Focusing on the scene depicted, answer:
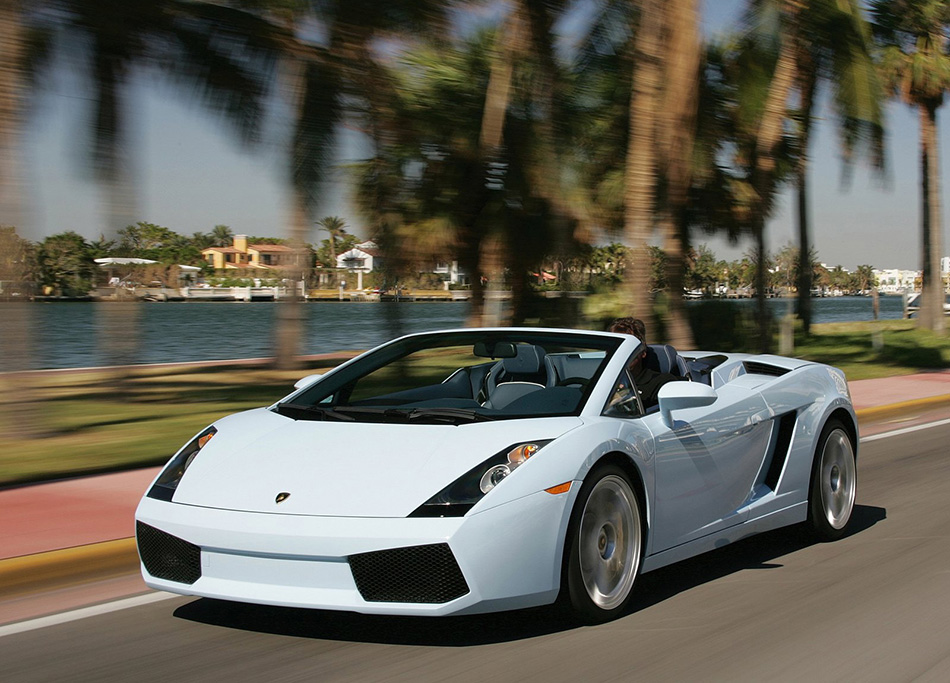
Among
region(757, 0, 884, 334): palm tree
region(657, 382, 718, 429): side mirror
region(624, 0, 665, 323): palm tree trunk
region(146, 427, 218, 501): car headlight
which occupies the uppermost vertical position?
region(757, 0, 884, 334): palm tree

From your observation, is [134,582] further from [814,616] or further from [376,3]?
[376,3]

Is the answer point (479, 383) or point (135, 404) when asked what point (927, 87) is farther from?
point (479, 383)

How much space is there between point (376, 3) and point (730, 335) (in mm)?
14266

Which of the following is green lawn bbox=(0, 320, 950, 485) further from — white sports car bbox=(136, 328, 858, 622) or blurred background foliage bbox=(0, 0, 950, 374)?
white sports car bbox=(136, 328, 858, 622)

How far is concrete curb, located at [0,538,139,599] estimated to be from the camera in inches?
216

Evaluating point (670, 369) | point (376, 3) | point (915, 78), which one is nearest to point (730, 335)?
point (915, 78)

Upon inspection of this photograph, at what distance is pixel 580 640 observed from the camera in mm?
4570

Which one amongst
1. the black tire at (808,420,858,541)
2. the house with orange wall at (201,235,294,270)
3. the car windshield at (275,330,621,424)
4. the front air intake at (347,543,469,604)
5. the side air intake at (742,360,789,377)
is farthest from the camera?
the house with orange wall at (201,235,294,270)

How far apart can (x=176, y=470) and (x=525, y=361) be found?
1873 millimetres

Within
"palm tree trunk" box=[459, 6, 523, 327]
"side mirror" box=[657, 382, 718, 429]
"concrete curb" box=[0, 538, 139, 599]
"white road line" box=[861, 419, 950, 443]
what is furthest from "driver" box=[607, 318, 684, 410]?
"palm tree trunk" box=[459, 6, 523, 327]

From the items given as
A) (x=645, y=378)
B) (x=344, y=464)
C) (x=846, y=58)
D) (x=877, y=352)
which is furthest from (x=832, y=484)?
(x=877, y=352)

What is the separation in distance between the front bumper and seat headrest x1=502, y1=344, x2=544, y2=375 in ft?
4.97

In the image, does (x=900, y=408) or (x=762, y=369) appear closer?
(x=762, y=369)

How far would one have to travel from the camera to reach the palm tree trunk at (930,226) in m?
32.2
